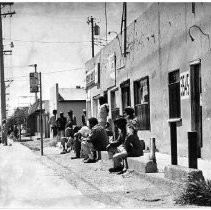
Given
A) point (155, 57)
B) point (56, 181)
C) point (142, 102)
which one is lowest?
point (56, 181)

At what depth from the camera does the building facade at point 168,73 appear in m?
10.2

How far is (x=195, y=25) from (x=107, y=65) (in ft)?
31.3

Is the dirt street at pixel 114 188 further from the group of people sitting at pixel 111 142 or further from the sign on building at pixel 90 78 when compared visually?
the sign on building at pixel 90 78

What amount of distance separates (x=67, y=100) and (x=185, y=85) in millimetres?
25433

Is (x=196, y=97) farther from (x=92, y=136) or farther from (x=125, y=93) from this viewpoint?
(x=125, y=93)

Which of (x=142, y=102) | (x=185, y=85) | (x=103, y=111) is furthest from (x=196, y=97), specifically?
(x=142, y=102)

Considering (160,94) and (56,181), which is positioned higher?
(160,94)

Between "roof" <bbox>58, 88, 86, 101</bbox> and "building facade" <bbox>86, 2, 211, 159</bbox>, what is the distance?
59.1 feet

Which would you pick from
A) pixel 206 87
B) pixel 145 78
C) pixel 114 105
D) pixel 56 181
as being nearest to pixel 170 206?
pixel 56 181

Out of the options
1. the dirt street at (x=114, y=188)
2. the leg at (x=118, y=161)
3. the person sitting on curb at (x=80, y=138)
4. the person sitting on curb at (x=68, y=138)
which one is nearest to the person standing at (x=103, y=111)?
the person sitting on curb at (x=80, y=138)

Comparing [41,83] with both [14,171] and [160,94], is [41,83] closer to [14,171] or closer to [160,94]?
[160,94]

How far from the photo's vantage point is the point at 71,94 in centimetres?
3700

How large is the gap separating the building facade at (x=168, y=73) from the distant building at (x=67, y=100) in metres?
17.7

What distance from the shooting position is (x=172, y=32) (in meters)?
11.9
